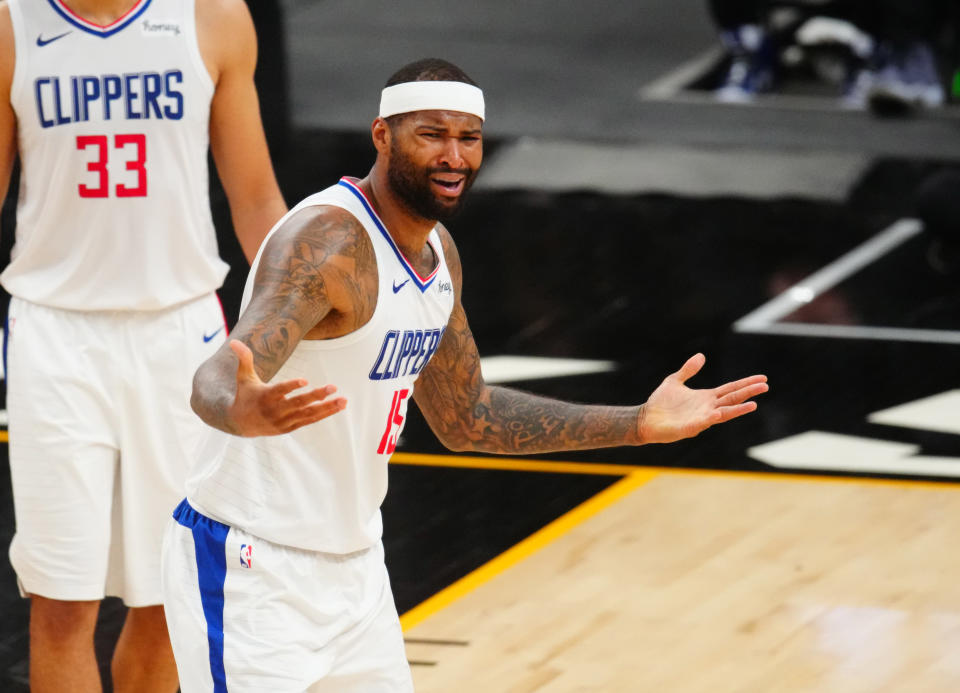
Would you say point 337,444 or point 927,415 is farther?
point 927,415

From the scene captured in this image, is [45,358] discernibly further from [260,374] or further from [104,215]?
[260,374]

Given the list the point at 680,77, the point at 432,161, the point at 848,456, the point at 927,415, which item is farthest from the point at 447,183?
the point at 680,77

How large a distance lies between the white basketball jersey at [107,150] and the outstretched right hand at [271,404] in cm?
119

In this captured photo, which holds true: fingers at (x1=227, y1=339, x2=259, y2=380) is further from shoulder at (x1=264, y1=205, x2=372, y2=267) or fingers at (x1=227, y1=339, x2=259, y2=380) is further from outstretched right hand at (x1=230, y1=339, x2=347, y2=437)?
shoulder at (x1=264, y1=205, x2=372, y2=267)

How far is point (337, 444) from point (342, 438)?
0.05 feet

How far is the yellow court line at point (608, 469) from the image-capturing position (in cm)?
651

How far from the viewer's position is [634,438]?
3559 millimetres

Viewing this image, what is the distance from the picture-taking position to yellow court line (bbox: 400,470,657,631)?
5.33 metres

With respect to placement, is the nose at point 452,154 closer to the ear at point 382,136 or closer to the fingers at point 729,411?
the ear at point 382,136

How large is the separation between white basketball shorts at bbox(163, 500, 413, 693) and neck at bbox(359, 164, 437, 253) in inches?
24.1

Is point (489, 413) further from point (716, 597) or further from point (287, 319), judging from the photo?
point (716, 597)

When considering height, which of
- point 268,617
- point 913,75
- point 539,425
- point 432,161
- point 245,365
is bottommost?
point 913,75

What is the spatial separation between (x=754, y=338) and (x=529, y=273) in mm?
1530

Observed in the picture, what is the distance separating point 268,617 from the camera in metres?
3.27
